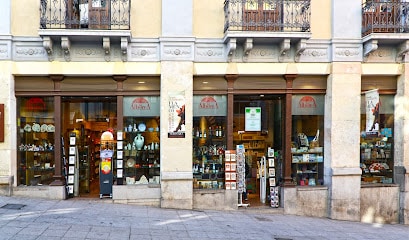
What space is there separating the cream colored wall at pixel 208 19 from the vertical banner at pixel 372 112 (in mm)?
4894

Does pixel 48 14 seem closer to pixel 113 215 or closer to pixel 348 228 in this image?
pixel 113 215

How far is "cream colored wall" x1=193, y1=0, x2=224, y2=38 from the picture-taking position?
9.61 meters

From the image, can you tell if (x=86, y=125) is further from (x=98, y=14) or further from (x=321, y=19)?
(x=321, y=19)

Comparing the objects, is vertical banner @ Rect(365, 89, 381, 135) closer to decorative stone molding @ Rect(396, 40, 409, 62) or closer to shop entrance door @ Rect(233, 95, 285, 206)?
decorative stone molding @ Rect(396, 40, 409, 62)

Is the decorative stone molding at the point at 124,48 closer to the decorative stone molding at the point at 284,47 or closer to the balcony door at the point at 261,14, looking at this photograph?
the balcony door at the point at 261,14

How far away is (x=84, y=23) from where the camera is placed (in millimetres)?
9203

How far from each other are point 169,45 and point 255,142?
13.4 feet

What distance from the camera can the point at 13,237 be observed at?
20.0 ft

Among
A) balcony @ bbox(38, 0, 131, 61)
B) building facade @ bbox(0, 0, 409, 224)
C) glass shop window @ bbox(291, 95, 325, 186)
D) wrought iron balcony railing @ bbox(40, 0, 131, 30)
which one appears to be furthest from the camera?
glass shop window @ bbox(291, 95, 325, 186)

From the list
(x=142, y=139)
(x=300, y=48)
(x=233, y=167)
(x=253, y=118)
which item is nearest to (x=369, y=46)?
(x=300, y=48)

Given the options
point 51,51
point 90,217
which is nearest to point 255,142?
point 90,217

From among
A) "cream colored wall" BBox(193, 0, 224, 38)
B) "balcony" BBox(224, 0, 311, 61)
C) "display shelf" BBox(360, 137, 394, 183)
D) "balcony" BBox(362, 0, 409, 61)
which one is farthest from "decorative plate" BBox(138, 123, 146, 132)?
"balcony" BBox(362, 0, 409, 61)

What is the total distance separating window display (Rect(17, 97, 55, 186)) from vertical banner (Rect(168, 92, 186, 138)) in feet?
11.6

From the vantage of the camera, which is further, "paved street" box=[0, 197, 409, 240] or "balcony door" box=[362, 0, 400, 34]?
"balcony door" box=[362, 0, 400, 34]
